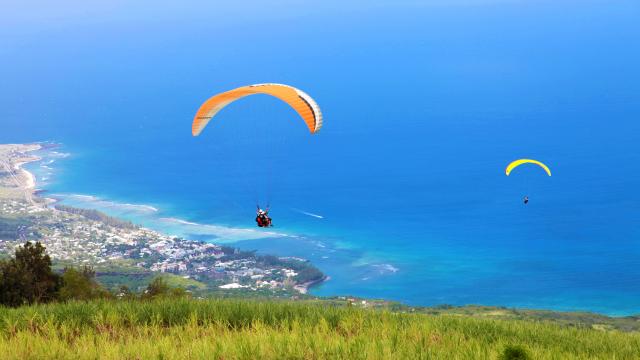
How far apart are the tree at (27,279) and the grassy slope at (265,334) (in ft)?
73.5

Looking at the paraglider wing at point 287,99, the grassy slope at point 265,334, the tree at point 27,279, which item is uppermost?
the paraglider wing at point 287,99

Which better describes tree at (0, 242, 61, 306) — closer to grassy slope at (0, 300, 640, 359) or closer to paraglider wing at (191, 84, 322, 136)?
paraglider wing at (191, 84, 322, 136)

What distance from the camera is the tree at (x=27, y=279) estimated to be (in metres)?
40.0

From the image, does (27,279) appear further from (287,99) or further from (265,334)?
(265,334)

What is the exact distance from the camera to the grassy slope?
14031 millimetres

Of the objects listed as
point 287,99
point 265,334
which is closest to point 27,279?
point 287,99

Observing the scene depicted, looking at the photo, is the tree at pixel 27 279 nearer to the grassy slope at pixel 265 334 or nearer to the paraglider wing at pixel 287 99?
the paraglider wing at pixel 287 99

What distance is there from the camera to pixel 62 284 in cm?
4528

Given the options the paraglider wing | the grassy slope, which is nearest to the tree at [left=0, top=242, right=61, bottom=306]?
the paraglider wing

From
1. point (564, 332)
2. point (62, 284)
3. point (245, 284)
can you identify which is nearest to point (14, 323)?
point (564, 332)

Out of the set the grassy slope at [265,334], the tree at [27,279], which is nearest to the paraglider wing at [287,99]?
the grassy slope at [265,334]

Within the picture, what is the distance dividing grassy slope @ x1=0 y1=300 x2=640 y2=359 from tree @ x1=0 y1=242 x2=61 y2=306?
73.5 ft

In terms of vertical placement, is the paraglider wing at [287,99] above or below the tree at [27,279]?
above

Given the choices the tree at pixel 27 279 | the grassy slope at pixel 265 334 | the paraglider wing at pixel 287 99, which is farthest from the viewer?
the tree at pixel 27 279
